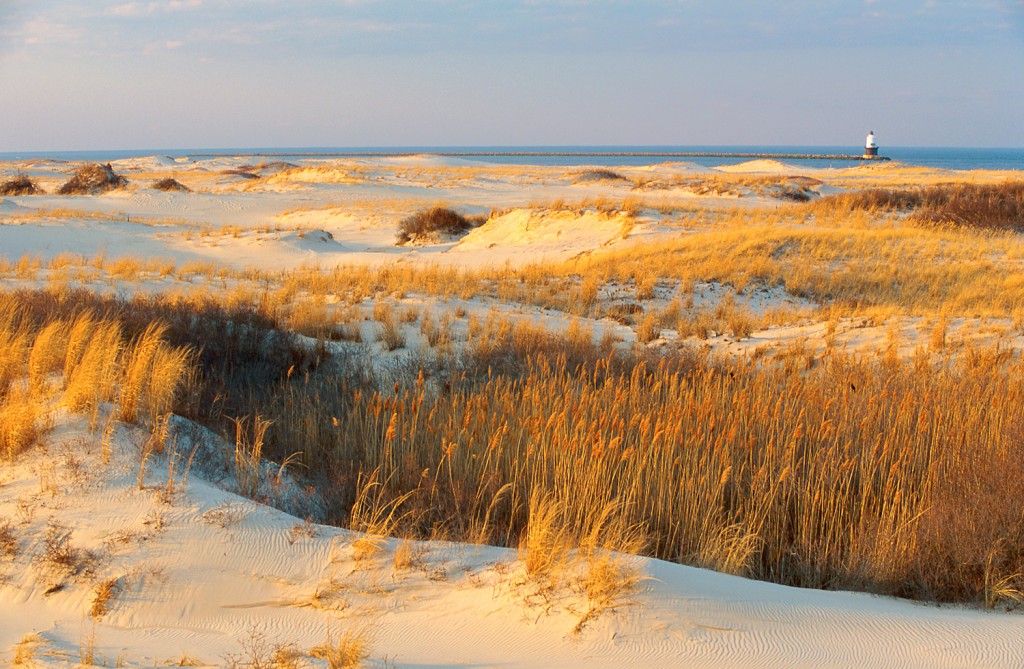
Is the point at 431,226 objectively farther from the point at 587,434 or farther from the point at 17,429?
the point at 17,429

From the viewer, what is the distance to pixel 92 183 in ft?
126

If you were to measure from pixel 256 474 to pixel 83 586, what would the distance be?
4.17 feet

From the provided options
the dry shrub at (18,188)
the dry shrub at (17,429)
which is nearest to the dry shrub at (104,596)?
the dry shrub at (17,429)

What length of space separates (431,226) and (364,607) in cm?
2119

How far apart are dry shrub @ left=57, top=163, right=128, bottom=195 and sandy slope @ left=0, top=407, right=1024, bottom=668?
3881 centimetres

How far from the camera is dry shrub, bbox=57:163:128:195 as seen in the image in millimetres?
37594

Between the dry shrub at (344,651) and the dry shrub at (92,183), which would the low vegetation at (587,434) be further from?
the dry shrub at (92,183)

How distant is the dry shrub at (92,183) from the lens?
37.6 metres

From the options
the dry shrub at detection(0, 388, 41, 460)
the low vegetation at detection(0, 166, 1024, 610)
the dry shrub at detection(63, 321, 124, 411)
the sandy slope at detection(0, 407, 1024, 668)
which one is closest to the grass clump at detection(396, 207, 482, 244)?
the low vegetation at detection(0, 166, 1024, 610)

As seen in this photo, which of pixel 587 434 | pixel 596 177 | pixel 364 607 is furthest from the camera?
pixel 596 177

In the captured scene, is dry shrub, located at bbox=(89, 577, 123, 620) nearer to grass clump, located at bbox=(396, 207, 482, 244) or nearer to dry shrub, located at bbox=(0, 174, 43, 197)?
grass clump, located at bbox=(396, 207, 482, 244)

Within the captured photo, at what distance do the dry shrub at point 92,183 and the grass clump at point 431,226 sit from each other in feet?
69.6

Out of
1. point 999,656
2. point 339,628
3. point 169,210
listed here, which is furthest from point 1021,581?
point 169,210

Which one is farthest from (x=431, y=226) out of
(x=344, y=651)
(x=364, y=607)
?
Result: (x=344, y=651)
